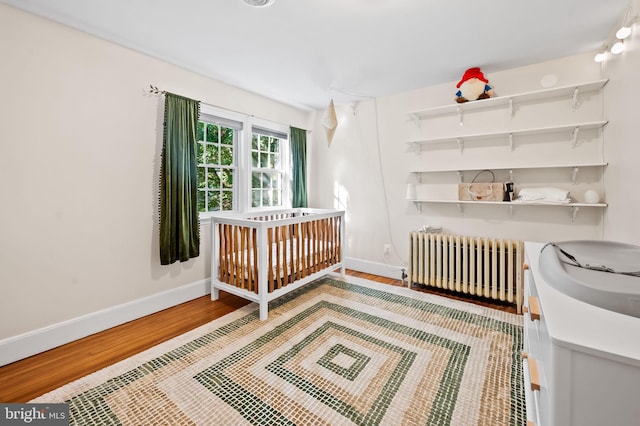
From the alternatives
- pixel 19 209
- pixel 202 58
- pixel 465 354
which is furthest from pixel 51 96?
pixel 465 354

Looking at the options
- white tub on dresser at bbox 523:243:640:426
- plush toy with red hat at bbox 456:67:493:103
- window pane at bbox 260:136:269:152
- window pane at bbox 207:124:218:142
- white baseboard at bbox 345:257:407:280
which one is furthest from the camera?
window pane at bbox 260:136:269:152

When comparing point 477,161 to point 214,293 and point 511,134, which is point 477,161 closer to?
point 511,134

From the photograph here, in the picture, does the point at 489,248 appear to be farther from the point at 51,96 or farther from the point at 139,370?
the point at 51,96

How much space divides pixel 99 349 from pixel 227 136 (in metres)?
2.26

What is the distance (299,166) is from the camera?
387 cm

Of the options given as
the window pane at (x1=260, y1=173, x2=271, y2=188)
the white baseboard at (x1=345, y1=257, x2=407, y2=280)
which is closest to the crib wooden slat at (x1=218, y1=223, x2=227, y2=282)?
the window pane at (x1=260, y1=173, x2=271, y2=188)

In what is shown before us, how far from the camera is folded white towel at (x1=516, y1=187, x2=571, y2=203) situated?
2.36 metres

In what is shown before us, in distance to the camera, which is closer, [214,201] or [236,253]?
[236,253]

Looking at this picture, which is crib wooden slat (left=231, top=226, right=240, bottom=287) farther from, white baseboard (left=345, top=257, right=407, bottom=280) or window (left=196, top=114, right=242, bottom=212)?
white baseboard (left=345, top=257, right=407, bottom=280)

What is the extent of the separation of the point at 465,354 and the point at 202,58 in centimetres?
315

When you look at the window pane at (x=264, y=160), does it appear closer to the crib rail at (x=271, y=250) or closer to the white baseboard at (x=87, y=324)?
the crib rail at (x=271, y=250)

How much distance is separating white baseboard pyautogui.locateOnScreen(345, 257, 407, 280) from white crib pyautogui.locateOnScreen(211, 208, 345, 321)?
26.9 inches

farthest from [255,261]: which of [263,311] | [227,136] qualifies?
[227,136]

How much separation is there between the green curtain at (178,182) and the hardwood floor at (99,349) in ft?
1.66
